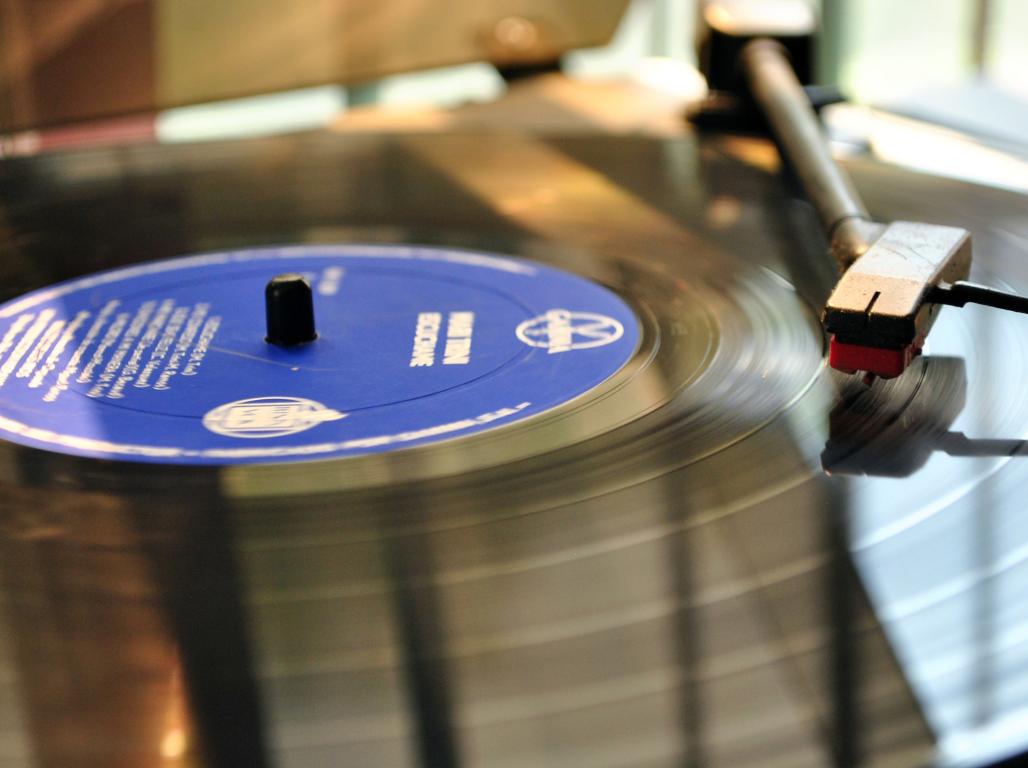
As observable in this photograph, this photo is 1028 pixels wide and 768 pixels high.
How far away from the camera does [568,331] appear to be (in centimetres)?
85

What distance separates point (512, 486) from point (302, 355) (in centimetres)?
23

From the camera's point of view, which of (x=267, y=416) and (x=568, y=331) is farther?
(x=568, y=331)

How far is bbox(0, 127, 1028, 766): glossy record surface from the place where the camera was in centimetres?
43

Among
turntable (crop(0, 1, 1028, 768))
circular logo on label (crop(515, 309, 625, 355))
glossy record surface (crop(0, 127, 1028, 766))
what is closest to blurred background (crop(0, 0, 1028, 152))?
turntable (crop(0, 1, 1028, 768))

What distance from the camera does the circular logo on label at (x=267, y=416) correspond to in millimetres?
696

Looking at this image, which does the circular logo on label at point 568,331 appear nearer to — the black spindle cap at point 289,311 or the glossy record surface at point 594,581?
the glossy record surface at point 594,581

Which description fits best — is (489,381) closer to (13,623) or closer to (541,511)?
(541,511)

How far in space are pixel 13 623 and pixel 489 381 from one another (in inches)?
12.6

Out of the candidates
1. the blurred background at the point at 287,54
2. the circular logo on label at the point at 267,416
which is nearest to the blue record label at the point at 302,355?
the circular logo on label at the point at 267,416

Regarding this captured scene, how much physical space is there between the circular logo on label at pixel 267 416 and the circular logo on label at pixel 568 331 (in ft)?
0.52

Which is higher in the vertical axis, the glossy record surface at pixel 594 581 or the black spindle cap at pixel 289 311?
the black spindle cap at pixel 289 311

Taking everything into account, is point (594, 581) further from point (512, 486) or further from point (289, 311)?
point (289, 311)

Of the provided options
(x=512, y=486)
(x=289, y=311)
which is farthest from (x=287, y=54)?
(x=512, y=486)

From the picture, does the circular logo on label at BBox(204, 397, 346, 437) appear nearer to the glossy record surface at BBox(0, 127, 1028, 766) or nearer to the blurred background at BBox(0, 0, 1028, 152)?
the glossy record surface at BBox(0, 127, 1028, 766)
